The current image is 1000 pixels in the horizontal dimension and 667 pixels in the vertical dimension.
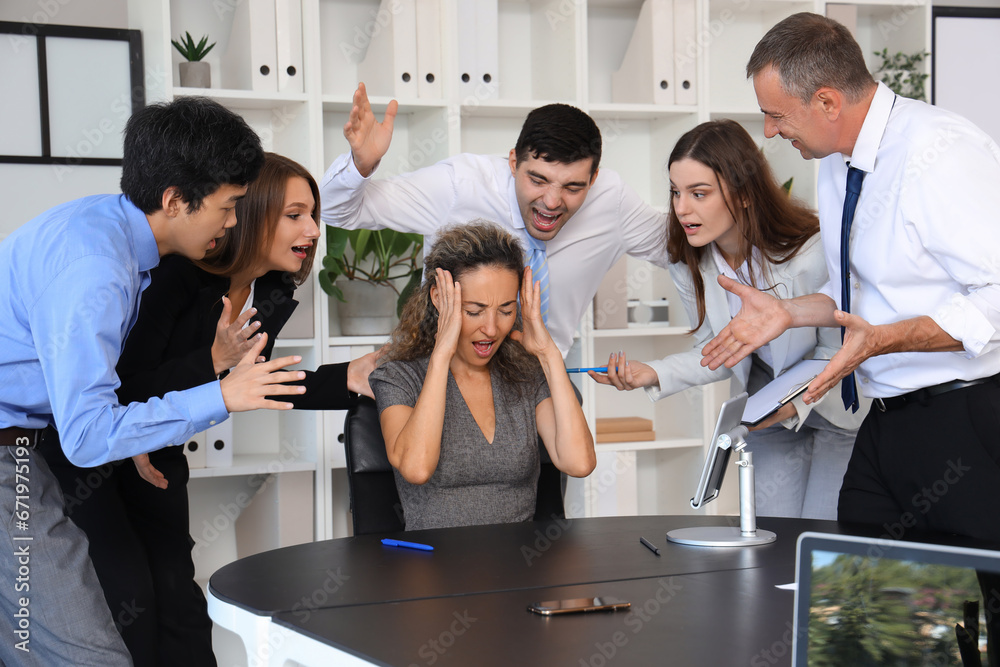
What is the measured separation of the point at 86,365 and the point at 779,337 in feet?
5.28

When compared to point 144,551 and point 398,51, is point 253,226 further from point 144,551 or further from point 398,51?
point 398,51

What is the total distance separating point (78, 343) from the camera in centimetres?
144

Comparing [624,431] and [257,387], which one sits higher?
[257,387]

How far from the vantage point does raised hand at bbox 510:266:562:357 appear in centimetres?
230

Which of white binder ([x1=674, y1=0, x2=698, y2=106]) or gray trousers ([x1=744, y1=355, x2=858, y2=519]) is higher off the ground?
white binder ([x1=674, y1=0, x2=698, y2=106])

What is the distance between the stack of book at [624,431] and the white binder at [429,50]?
57.9 inches

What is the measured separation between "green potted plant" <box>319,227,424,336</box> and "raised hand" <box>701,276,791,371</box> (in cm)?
148

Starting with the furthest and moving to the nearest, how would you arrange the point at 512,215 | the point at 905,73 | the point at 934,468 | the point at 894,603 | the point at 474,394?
the point at 905,73
the point at 512,215
the point at 474,394
the point at 934,468
the point at 894,603

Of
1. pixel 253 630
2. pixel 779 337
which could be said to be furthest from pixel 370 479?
pixel 779 337

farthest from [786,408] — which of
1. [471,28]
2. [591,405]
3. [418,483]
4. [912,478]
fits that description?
[471,28]

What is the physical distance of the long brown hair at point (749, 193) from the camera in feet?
7.41

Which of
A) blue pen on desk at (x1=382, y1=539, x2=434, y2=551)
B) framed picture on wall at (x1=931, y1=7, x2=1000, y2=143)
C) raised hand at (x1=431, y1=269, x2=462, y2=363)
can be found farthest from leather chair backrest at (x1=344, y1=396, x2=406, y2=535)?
framed picture on wall at (x1=931, y1=7, x2=1000, y2=143)

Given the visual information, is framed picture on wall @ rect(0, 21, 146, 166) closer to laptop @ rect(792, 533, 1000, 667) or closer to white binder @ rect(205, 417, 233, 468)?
white binder @ rect(205, 417, 233, 468)

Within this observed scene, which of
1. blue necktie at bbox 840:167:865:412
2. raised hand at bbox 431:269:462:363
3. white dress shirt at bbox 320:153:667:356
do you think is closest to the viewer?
blue necktie at bbox 840:167:865:412
